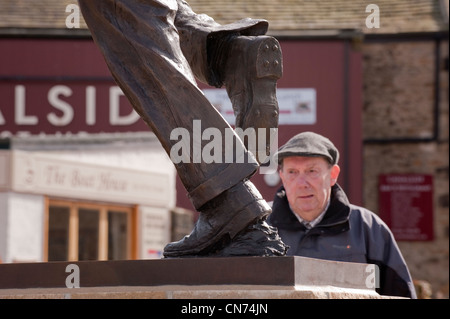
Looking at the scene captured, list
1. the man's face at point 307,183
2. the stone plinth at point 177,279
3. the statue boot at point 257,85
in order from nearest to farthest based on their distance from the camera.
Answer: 1. the stone plinth at point 177,279
2. the statue boot at point 257,85
3. the man's face at point 307,183

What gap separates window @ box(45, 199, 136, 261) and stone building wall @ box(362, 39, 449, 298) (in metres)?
7.88

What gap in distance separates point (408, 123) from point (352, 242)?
17.5 m

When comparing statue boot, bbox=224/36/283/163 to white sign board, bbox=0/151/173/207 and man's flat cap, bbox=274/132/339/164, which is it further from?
white sign board, bbox=0/151/173/207

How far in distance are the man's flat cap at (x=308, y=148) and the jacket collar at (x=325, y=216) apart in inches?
7.1

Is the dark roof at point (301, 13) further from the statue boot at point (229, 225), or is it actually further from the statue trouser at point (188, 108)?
the statue boot at point (229, 225)

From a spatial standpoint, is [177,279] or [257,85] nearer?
[177,279]

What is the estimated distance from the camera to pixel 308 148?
5195 millimetres

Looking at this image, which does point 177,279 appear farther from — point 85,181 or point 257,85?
→ point 85,181

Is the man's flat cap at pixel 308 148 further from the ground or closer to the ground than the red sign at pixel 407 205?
closer to the ground

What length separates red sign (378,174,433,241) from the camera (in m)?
21.5

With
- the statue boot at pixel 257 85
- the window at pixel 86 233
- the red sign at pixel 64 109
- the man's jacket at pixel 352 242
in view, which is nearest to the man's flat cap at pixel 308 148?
the man's jacket at pixel 352 242

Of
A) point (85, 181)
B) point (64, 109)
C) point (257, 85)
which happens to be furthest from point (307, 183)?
point (64, 109)

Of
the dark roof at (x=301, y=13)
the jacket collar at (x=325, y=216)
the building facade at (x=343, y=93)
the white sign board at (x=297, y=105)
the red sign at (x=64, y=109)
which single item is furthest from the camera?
the dark roof at (x=301, y=13)

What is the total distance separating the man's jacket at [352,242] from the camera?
4832 millimetres
